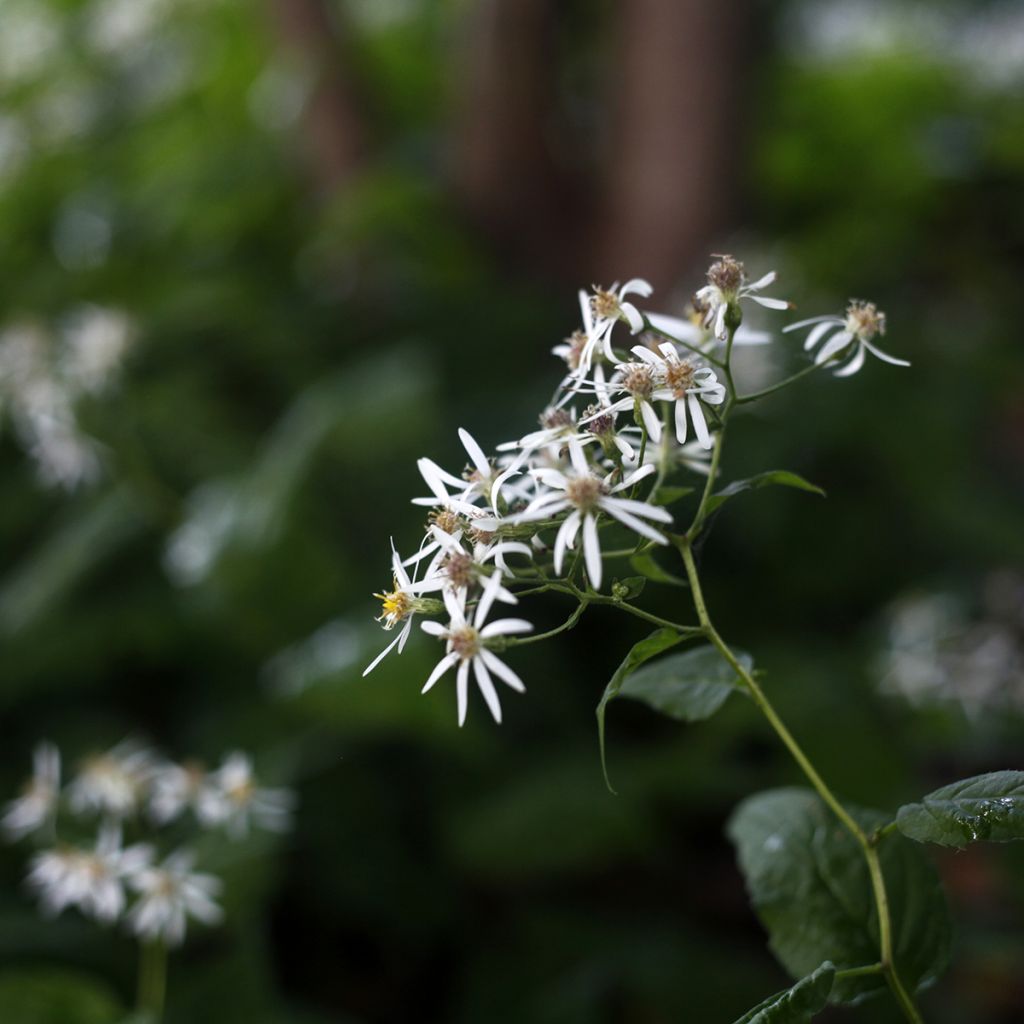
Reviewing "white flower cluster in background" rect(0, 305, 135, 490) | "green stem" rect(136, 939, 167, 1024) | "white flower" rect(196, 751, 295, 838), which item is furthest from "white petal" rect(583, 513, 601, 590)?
"white flower cluster in background" rect(0, 305, 135, 490)

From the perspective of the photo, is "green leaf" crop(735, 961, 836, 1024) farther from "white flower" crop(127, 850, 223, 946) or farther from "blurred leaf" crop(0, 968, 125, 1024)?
"blurred leaf" crop(0, 968, 125, 1024)

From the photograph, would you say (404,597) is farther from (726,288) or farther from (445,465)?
(445,465)

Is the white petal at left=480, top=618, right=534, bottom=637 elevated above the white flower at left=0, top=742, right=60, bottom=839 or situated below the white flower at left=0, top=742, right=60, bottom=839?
below

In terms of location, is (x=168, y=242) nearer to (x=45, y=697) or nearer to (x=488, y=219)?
(x=488, y=219)

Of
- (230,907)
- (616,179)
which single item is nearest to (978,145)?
(616,179)

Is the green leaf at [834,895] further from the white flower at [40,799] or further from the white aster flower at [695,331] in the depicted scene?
the white flower at [40,799]

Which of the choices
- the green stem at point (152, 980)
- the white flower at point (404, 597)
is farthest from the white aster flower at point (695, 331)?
the green stem at point (152, 980)

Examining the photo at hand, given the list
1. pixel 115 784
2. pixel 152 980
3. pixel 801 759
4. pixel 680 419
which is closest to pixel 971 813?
pixel 801 759
